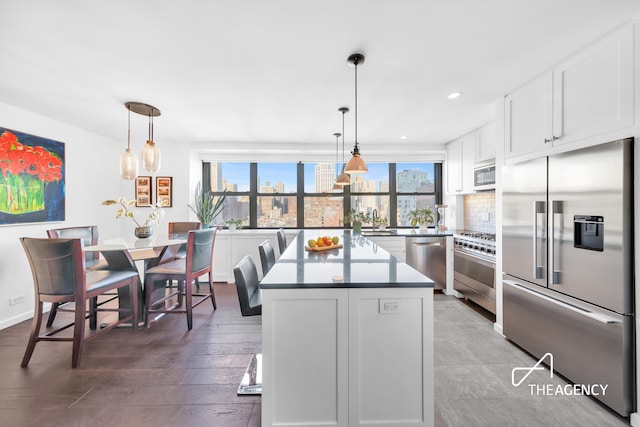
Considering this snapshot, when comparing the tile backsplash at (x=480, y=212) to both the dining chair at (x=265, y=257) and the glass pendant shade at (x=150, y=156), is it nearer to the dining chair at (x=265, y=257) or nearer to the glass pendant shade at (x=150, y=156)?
the dining chair at (x=265, y=257)

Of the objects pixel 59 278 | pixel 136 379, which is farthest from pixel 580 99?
pixel 59 278

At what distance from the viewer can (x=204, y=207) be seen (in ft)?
14.2

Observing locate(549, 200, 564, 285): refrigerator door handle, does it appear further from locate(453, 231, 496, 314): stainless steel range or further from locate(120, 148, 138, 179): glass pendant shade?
locate(120, 148, 138, 179): glass pendant shade

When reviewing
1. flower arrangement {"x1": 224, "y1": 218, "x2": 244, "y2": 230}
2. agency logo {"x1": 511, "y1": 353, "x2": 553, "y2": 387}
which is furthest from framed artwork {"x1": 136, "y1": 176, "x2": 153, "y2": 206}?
agency logo {"x1": 511, "y1": 353, "x2": 553, "y2": 387}

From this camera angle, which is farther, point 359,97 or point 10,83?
point 359,97

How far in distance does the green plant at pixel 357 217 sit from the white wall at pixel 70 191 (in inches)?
146

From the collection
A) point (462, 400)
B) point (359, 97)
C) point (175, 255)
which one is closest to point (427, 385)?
point (462, 400)

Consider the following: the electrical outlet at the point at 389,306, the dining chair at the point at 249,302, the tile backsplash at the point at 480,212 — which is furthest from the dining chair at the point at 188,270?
the tile backsplash at the point at 480,212

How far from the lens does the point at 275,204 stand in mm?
5055

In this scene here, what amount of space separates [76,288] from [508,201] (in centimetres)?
375

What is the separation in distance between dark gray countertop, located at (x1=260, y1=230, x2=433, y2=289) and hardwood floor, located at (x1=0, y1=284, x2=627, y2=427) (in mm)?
896

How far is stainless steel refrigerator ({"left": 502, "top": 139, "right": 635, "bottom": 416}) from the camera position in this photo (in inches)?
61.0

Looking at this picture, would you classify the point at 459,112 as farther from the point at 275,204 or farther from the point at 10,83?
the point at 10,83

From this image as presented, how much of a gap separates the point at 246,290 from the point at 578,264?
2.23 metres
